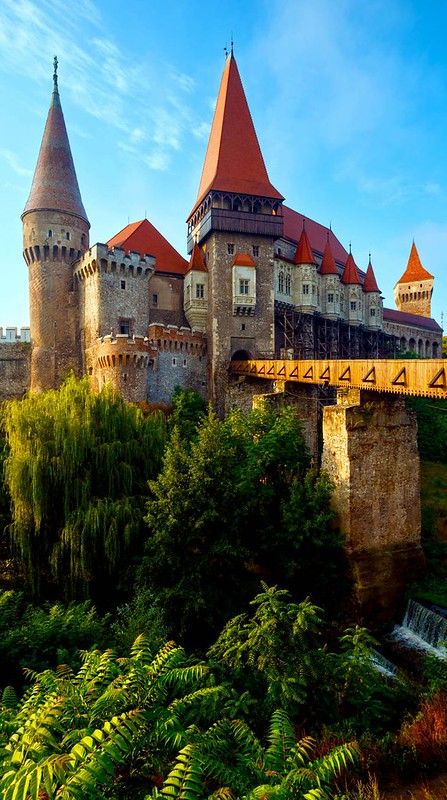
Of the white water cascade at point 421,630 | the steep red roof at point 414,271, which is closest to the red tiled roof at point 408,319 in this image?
the steep red roof at point 414,271

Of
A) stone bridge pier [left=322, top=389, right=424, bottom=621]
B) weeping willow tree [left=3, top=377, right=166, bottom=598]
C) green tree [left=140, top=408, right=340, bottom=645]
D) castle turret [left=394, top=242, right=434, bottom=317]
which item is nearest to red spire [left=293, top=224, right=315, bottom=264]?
stone bridge pier [left=322, top=389, right=424, bottom=621]

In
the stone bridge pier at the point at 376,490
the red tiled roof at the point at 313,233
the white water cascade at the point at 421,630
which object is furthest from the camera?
the red tiled roof at the point at 313,233

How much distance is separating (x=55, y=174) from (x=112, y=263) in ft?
27.3

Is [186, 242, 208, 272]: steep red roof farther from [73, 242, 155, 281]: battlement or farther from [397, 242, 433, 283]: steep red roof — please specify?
[397, 242, 433, 283]: steep red roof

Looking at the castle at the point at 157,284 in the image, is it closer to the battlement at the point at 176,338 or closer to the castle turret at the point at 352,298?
the battlement at the point at 176,338

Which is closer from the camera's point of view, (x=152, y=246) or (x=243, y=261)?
(x=243, y=261)

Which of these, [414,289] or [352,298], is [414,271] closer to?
[414,289]

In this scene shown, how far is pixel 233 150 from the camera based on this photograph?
35656 millimetres

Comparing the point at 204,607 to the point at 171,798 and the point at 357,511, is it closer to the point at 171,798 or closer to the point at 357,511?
the point at 357,511

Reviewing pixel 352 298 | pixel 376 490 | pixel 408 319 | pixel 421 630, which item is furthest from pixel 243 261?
pixel 408 319

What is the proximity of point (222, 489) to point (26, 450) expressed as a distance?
20.6 ft

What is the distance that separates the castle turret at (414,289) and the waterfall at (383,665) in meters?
64.9

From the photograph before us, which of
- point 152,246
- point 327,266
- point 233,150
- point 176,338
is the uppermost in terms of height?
point 233,150

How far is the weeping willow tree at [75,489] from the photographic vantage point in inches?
530
